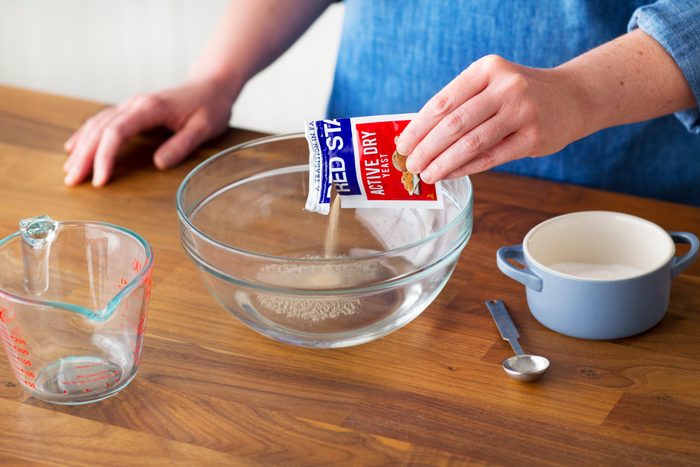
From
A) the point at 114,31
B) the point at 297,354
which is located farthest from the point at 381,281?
the point at 114,31

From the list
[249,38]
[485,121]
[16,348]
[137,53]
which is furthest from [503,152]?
[137,53]

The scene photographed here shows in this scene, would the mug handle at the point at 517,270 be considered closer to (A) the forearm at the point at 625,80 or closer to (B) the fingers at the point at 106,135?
(A) the forearm at the point at 625,80

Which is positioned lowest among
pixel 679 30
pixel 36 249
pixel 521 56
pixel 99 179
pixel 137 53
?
pixel 137 53

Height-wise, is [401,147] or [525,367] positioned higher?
[401,147]

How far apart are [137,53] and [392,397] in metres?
2.33

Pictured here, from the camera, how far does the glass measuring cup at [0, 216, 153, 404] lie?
85 centimetres

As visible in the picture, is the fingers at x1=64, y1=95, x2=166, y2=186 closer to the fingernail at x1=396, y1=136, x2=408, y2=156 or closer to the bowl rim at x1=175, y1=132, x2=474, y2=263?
the bowl rim at x1=175, y1=132, x2=474, y2=263

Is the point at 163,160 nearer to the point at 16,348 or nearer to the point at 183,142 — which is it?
the point at 183,142

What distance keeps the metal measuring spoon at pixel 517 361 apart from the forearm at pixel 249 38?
2.22 feet

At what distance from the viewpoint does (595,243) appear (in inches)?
40.8

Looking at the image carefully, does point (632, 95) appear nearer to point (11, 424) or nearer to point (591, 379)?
point (591, 379)

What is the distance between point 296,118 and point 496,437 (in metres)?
2.20

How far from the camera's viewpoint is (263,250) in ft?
3.67

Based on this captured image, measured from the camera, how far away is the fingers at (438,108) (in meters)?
0.96
